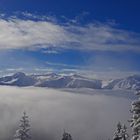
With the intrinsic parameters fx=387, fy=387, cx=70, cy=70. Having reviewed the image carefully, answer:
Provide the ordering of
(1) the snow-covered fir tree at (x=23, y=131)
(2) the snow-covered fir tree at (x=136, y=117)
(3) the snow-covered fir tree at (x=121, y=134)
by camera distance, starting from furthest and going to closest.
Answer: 1. (1) the snow-covered fir tree at (x=23, y=131)
2. (3) the snow-covered fir tree at (x=121, y=134)
3. (2) the snow-covered fir tree at (x=136, y=117)

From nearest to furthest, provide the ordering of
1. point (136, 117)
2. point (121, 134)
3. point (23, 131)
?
point (136, 117), point (121, 134), point (23, 131)

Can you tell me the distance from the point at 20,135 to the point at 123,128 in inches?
433

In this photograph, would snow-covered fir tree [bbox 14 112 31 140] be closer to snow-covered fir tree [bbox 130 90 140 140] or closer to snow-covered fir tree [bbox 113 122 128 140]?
snow-covered fir tree [bbox 113 122 128 140]

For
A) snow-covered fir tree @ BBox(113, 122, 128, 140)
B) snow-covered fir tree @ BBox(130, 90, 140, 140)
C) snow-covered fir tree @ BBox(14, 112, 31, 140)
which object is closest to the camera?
snow-covered fir tree @ BBox(130, 90, 140, 140)

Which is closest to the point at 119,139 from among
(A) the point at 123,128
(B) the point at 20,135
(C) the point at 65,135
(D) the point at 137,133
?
(A) the point at 123,128

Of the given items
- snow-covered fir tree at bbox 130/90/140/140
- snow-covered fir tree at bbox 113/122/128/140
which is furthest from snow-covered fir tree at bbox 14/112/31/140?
snow-covered fir tree at bbox 130/90/140/140

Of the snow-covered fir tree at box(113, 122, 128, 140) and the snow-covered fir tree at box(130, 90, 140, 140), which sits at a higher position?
the snow-covered fir tree at box(130, 90, 140, 140)

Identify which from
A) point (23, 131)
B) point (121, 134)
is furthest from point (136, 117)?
point (23, 131)

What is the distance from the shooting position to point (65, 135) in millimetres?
48062

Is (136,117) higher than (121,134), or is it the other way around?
(136,117)

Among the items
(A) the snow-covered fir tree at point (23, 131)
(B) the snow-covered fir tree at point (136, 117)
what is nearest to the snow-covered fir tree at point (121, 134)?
(B) the snow-covered fir tree at point (136, 117)

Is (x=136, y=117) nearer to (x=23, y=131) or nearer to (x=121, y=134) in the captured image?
(x=121, y=134)

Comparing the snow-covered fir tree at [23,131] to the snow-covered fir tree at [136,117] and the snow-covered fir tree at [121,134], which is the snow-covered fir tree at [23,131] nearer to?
the snow-covered fir tree at [121,134]

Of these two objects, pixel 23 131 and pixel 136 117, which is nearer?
pixel 136 117
